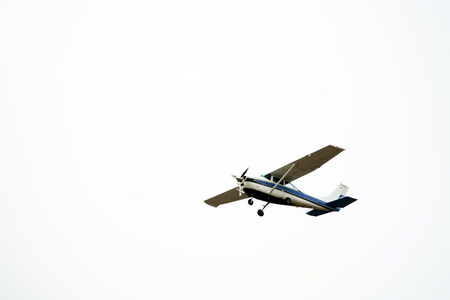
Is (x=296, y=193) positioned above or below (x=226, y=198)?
below

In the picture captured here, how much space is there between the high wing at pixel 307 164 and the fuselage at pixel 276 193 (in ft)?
1.92

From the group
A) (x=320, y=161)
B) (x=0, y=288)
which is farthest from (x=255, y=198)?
(x=0, y=288)

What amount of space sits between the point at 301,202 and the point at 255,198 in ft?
10.1

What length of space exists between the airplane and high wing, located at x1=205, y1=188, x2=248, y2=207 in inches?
112

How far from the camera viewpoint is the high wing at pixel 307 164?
2690 centimetres

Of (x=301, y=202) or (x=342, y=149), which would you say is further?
(x=301, y=202)

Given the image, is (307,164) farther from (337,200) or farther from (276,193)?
(337,200)

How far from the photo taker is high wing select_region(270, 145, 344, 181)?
26.9 meters

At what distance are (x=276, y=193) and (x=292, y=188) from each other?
126 centimetres

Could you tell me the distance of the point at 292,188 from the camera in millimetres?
29750

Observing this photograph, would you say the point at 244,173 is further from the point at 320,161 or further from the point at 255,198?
the point at 320,161

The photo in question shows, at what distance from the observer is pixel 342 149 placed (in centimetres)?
2648

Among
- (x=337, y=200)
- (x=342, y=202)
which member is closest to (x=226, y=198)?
(x=337, y=200)

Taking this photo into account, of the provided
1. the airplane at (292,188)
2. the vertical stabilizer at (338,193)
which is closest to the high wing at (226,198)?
the airplane at (292,188)
